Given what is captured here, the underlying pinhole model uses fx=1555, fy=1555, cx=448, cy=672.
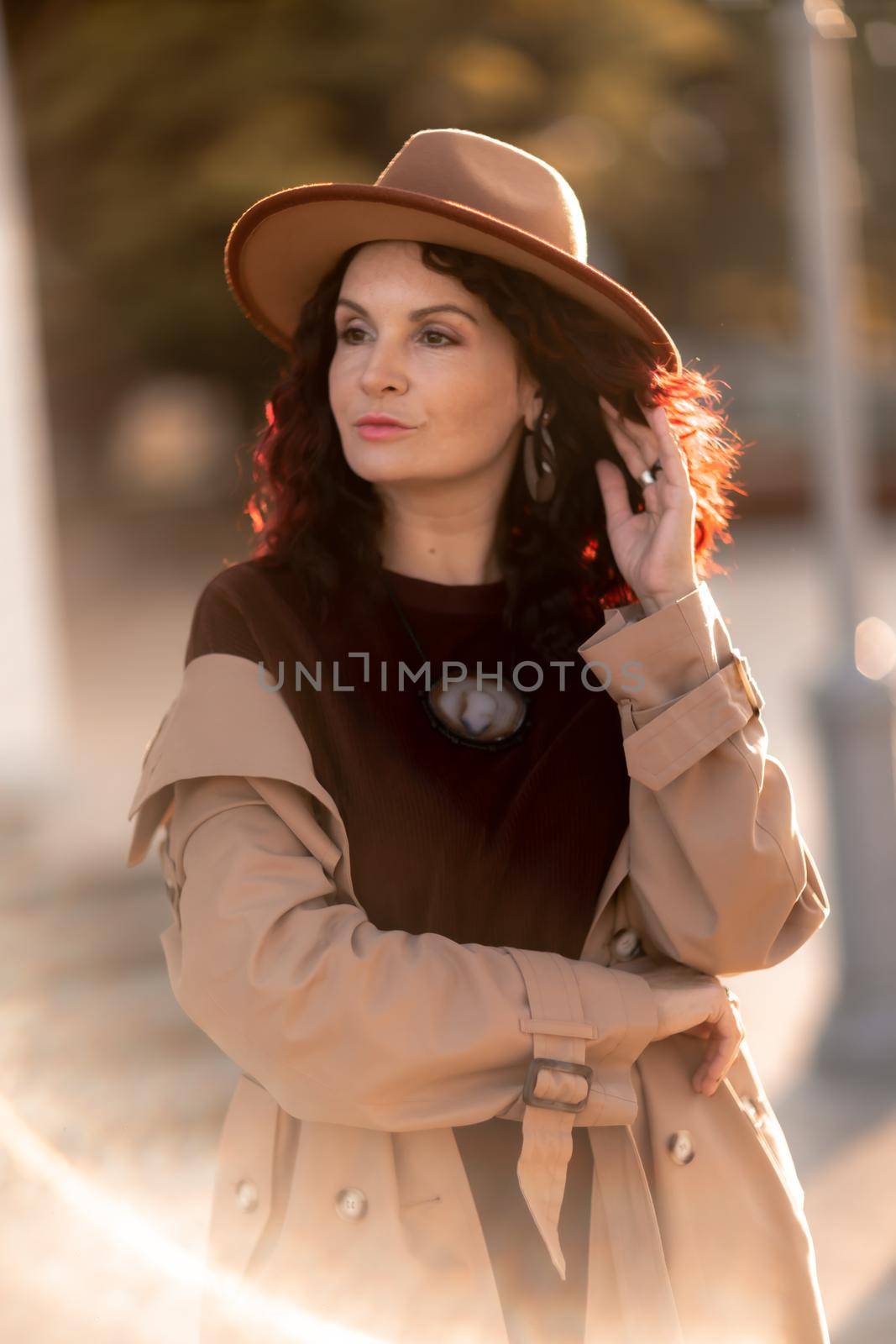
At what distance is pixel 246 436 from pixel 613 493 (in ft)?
50.0

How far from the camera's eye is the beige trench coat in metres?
1.68

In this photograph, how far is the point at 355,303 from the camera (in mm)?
1956

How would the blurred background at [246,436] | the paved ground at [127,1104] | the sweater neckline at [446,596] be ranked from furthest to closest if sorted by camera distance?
1. the blurred background at [246,436]
2. the paved ground at [127,1104]
3. the sweater neckline at [446,596]

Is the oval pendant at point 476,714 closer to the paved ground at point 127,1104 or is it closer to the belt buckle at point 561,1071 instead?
the belt buckle at point 561,1071

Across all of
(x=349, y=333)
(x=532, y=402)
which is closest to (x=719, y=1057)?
(x=532, y=402)

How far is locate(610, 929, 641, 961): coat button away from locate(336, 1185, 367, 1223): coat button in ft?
1.37

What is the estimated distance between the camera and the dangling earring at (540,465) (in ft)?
7.00

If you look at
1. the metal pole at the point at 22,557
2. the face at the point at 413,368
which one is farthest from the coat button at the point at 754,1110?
the metal pole at the point at 22,557

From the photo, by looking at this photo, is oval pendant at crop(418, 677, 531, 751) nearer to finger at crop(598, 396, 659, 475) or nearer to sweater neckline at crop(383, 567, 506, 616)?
sweater neckline at crop(383, 567, 506, 616)

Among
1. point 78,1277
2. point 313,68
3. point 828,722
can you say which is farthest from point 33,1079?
point 313,68

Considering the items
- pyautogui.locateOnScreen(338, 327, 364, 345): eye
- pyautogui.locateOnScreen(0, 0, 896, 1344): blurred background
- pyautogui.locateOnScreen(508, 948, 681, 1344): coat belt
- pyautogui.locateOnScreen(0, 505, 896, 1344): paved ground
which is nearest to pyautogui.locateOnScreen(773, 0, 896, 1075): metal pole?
pyautogui.locateOnScreen(0, 0, 896, 1344): blurred background

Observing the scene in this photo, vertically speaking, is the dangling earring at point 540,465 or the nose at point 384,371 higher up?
the nose at point 384,371

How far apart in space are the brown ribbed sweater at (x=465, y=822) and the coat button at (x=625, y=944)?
1.8 inches

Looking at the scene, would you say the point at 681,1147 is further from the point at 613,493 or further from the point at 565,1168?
the point at 613,493
